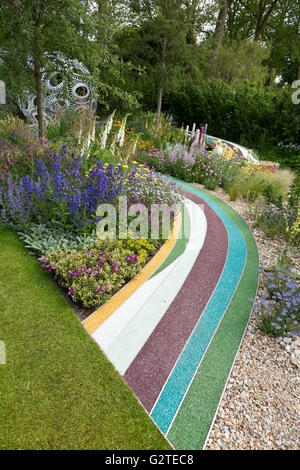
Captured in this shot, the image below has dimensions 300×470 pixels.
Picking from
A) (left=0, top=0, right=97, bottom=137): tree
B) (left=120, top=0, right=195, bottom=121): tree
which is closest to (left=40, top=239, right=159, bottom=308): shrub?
(left=0, top=0, right=97, bottom=137): tree

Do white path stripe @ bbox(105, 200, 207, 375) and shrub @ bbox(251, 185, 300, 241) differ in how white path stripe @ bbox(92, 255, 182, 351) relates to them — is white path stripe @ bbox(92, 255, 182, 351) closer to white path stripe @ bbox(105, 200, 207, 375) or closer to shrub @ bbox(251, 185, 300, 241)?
white path stripe @ bbox(105, 200, 207, 375)

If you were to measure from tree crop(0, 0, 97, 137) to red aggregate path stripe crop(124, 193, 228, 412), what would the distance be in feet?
14.6

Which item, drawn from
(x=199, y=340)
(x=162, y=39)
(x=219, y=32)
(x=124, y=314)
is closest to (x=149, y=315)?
(x=124, y=314)

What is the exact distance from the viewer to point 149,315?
326 centimetres

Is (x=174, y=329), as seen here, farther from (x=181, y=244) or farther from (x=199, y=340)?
(x=181, y=244)

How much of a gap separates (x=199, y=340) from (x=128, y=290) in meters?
1.09

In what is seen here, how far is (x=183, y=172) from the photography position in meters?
8.09

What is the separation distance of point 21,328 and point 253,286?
2.92 metres

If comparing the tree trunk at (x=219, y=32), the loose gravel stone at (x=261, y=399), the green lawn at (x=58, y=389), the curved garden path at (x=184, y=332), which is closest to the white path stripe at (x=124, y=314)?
the curved garden path at (x=184, y=332)

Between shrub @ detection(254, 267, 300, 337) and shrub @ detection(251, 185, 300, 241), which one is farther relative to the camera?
shrub @ detection(251, 185, 300, 241)

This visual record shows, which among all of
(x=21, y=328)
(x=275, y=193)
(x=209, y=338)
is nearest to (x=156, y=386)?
(x=209, y=338)

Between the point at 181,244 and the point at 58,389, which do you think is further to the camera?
the point at 181,244

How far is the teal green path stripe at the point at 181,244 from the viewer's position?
13.8 ft

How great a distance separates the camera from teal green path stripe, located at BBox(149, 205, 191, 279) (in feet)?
13.8
